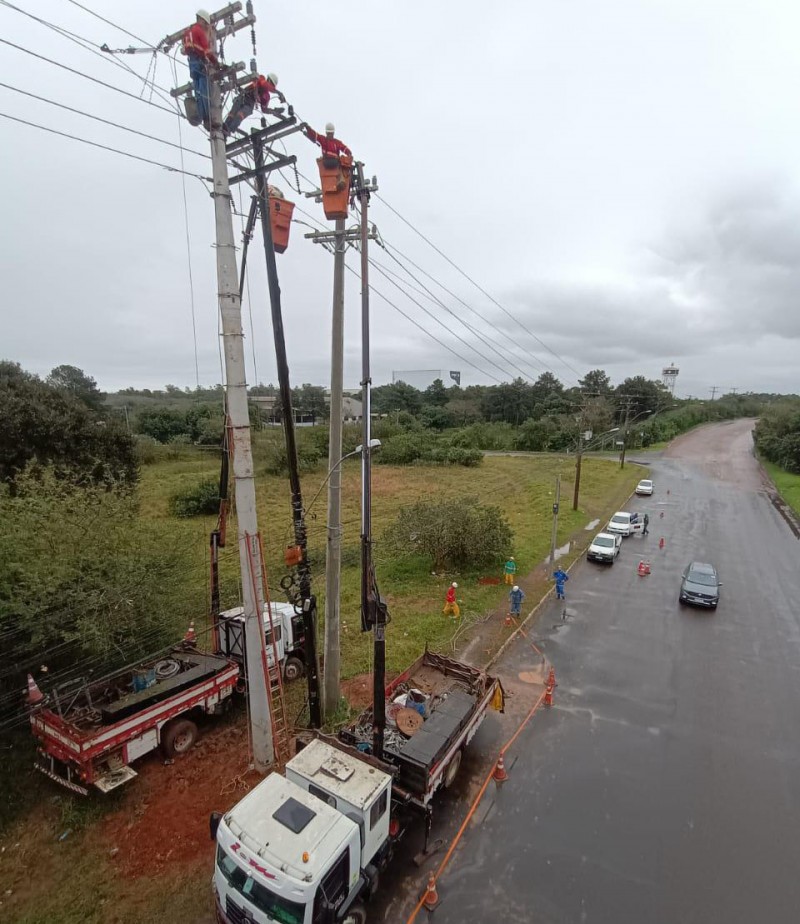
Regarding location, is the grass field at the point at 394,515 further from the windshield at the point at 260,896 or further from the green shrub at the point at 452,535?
the windshield at the point at 260,896

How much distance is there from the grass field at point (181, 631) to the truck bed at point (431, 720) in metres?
2.18

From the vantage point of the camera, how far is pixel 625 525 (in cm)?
2830

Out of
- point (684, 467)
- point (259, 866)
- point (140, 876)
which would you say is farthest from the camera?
point (684, 467)

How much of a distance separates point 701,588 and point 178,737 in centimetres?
1878

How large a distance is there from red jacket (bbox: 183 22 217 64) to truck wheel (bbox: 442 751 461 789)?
500 inches

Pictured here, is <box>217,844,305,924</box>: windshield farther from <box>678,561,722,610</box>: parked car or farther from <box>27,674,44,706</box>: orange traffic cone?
<box>678,561,722,610</box>: parked car

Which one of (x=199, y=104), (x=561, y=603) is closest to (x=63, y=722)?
(x=199, y=104)

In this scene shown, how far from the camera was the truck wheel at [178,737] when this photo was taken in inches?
407

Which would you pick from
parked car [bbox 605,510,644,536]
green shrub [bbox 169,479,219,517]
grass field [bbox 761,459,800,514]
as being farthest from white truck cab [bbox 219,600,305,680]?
grass field [bbox 761,459,800,514]

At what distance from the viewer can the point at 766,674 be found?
14.4m

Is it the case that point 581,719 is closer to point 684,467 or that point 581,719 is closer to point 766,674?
point 766,674

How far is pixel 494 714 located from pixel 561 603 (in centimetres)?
793

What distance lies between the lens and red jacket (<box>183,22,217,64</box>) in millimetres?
6754

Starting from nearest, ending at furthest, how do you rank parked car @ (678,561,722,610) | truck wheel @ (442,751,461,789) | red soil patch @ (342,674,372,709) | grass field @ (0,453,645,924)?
grass field @ (0,453,645,924)
truck wheel @ (442,751,461,789)
red soil patch @ (342,674,372,709)
parked car @ (678,561,722,610)
